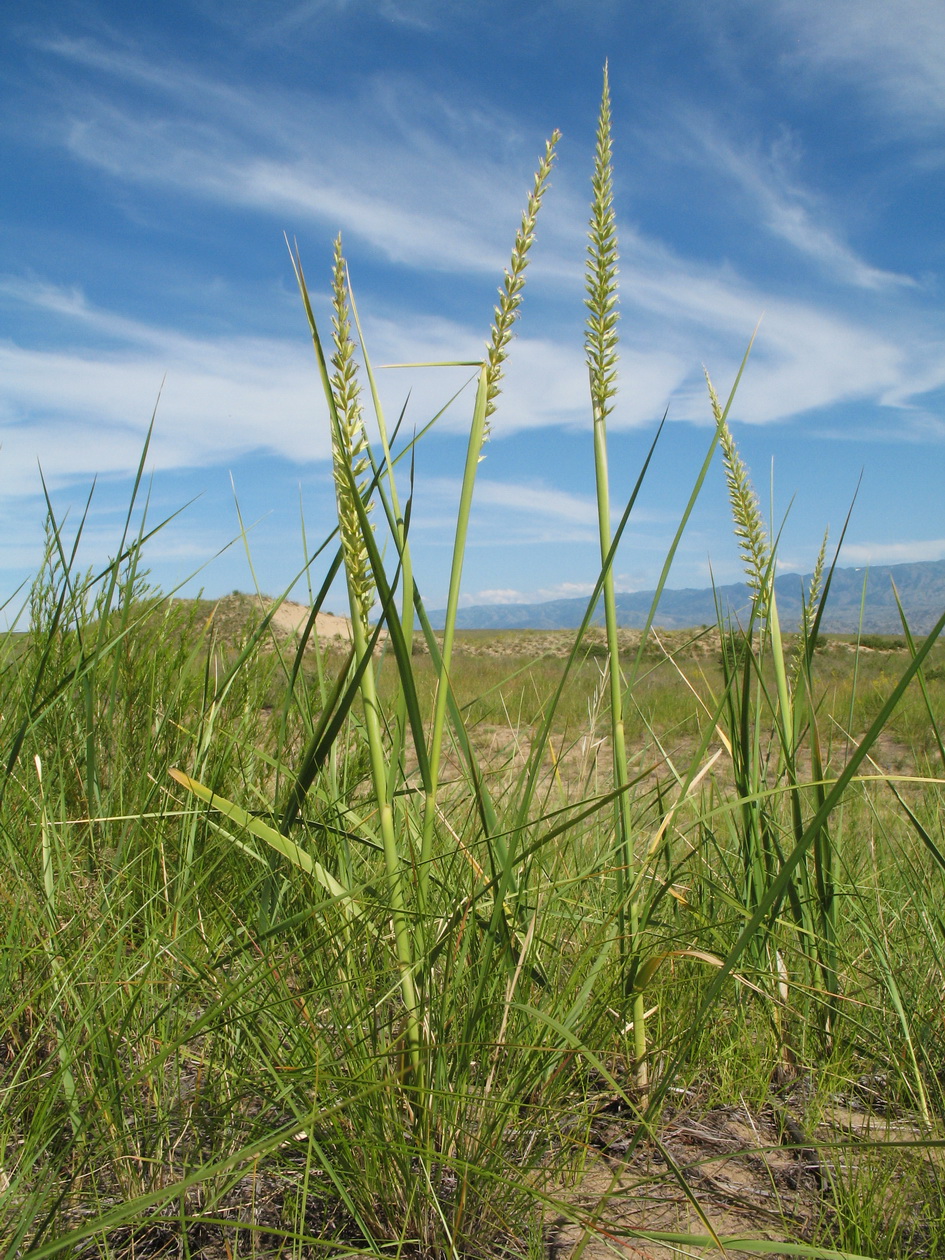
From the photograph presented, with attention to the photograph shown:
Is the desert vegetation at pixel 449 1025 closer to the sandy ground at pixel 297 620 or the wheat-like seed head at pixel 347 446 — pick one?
the wheat-like seed head at pixel 347 446

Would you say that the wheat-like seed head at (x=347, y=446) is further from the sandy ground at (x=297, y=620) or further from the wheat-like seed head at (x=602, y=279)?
the sandy ground at (x=297, y=620)

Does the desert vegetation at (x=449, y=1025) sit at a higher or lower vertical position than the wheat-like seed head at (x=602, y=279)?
lower

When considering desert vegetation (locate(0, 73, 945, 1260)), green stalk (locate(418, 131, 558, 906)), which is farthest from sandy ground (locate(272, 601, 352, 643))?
green stalk (locate(418, 131, 558, 906))

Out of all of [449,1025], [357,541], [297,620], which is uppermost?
[297,620]

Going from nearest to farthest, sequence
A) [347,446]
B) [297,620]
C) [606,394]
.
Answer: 1. [347,446]
2. [606,394]
3. [297,620]

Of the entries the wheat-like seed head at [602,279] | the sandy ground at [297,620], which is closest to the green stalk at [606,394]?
the wheat-like seed head at [602,279]

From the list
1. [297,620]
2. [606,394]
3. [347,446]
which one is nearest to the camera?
[347,446]

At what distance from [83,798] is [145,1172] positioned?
123cm

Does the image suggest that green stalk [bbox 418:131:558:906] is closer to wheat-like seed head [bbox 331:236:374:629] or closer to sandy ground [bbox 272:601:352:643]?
wheat-like seed head [bbox 331:236:374:629]

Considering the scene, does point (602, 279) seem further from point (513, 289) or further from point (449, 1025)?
point (449, 1025)

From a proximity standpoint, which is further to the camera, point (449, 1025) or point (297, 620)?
point (297, 620)

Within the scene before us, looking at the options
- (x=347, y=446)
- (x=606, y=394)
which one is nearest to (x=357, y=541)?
(x=347, y=446)

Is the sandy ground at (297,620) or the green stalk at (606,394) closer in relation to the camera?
the green stalk at (606,394)

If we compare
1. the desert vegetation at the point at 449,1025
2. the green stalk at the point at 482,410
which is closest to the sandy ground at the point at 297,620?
the desert vegetation at the point at 449,1025
